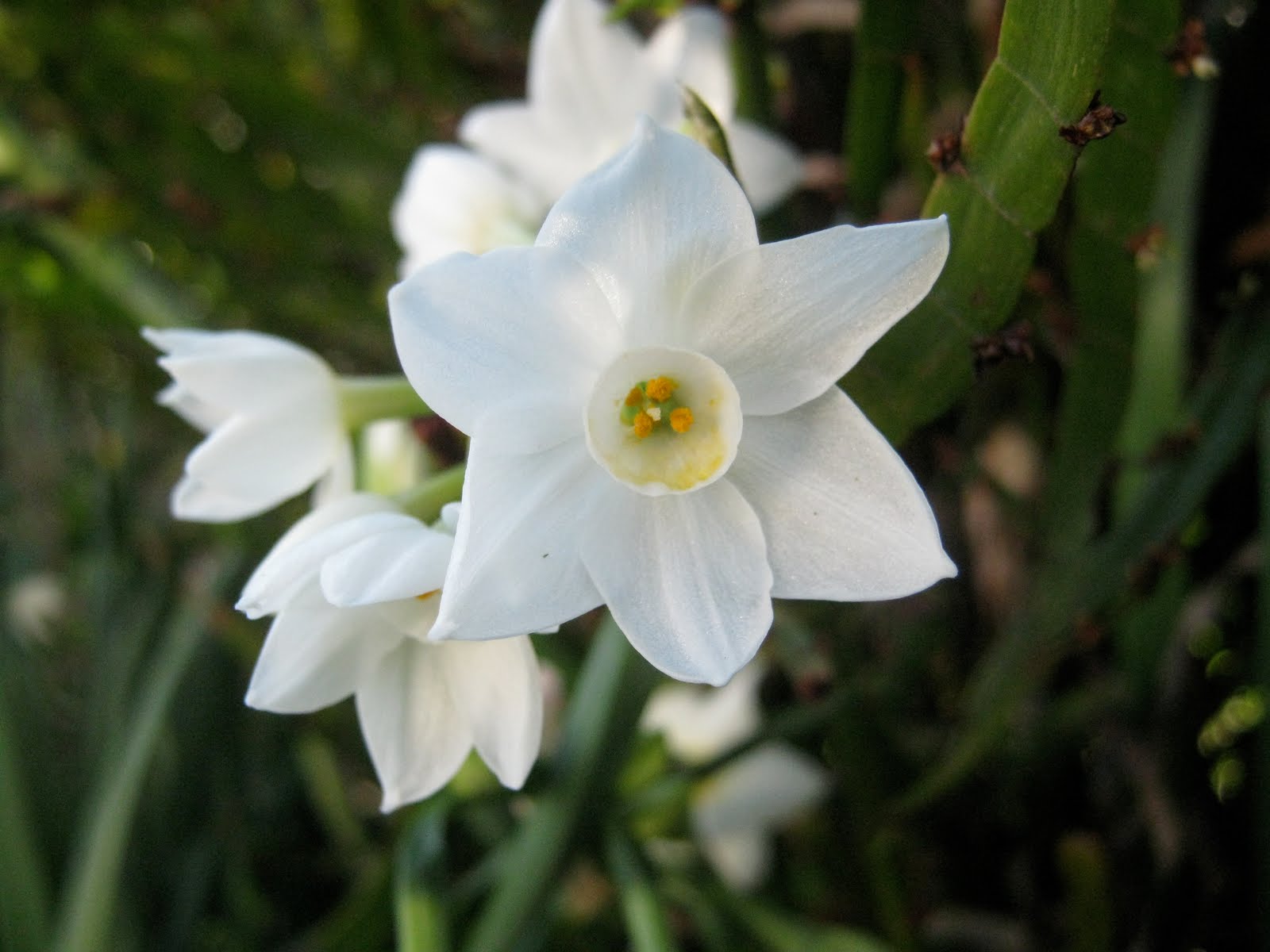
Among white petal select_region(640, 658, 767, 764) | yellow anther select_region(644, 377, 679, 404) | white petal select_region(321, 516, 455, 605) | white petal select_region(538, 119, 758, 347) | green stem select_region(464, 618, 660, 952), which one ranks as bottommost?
white petal select_region(640, 658, 767, 764)

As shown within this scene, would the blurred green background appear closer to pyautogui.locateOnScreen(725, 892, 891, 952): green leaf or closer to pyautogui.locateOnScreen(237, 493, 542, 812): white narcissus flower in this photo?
pyautogui.locateOnScreen(725, 892, 891, 952): green leaf

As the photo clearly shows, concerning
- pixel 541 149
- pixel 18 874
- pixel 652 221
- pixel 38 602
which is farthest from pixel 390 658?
pixel 38 602

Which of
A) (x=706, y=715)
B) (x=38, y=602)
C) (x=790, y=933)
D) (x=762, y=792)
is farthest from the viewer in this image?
(x=38, y=602)

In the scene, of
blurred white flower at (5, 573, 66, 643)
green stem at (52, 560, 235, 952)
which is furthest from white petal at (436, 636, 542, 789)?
blurred white flower at (5, 573, 66, 643)

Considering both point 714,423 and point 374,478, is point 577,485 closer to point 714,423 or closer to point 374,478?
point 714,423

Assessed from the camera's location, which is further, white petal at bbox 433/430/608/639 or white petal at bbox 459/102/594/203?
white petal at bbox 459/102/594/203

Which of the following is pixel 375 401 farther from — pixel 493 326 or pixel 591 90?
pixel 591 90

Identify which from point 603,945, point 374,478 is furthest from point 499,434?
point 603,945

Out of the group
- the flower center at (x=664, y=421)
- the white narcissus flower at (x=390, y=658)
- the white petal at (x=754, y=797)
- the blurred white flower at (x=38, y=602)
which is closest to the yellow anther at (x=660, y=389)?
the flower center at (x=664, y=421)
